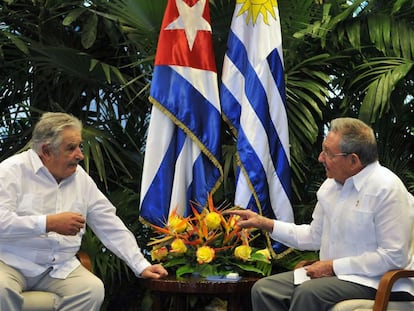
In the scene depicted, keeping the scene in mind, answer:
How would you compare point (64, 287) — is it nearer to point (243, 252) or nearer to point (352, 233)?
point (243, 252)

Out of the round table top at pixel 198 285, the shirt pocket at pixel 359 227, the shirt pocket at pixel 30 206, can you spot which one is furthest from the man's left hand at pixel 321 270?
the shirt pocket at pixel 30 206

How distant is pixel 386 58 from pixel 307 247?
1.75 meters

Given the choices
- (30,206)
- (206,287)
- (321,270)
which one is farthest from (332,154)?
(30,206)

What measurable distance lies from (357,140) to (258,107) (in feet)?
3.56

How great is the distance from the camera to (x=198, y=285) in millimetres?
3713

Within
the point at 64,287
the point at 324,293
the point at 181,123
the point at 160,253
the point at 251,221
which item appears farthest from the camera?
the point at 181,123

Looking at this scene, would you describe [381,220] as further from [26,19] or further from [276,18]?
[26,19]

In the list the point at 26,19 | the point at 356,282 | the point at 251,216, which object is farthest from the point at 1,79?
the point at 356,282

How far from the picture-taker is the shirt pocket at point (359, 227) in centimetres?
340

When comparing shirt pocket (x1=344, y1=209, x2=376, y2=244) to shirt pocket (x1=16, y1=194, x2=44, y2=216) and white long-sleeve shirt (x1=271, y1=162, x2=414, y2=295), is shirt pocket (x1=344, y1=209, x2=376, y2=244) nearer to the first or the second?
white long-sleeve shirt (x1=271, y1=162, x2=414, y2=295)

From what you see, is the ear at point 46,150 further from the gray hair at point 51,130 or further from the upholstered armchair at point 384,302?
the upholstered armchair at point 384,302

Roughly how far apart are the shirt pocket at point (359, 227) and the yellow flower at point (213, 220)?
28.0 inches

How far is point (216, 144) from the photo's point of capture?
14.5 ft

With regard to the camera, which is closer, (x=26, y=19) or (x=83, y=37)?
(x=83, y=37)
